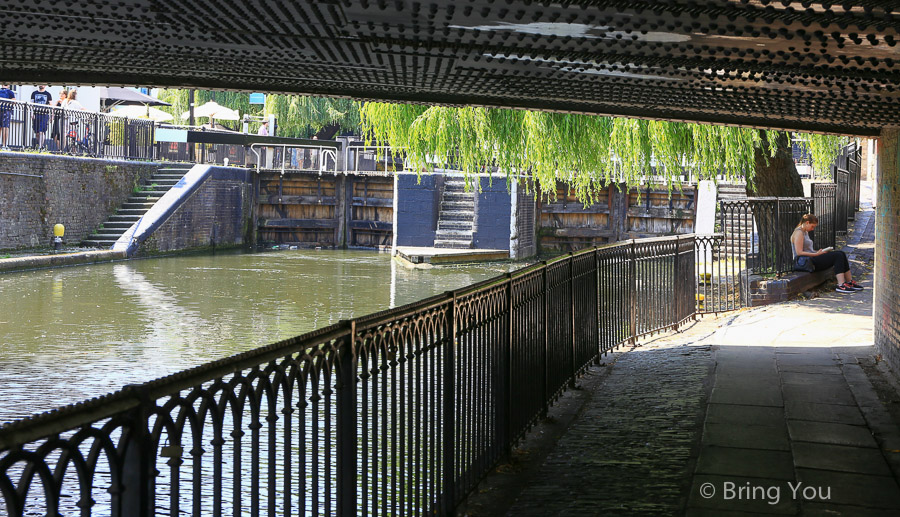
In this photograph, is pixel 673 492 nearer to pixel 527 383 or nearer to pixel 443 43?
pixel 527 383

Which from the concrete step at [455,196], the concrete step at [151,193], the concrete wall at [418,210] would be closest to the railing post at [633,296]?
the concrete wall at [418,210]

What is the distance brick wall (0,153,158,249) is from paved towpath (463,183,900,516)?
1916 cm

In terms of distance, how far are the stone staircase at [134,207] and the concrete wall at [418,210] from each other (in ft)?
24.5

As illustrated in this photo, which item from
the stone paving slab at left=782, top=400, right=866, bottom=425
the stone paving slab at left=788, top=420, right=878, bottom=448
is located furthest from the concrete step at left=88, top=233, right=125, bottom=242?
the stone paving slab at left=788, top=420, right=878, bottom=448

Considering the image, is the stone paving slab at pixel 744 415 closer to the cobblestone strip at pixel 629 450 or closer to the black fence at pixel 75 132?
the cobblestone strip at pixel 629 450

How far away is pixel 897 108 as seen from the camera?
7379mm

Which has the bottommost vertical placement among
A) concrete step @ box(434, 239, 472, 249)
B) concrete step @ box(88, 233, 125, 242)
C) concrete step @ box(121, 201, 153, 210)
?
concrete step @ box(434, 239, 472, 249)

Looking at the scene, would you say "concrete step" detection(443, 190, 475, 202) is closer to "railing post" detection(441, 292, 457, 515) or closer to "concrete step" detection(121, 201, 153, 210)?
"concrete step" detection(121, 201, 153, 210)

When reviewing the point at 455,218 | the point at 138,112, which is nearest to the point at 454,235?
the point at 455,218

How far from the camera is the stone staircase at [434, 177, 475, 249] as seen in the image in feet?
106

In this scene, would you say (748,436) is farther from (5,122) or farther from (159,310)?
(5,122)

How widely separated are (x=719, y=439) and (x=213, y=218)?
28783 millimetres

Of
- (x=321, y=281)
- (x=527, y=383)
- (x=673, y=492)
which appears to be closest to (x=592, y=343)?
(x=527, y=383)

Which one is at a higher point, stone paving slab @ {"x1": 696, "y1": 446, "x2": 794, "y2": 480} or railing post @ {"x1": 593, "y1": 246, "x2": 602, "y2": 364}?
railing post @ {"x1": 593, "y1": 246, "x2": 602, "y2": 364}
